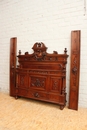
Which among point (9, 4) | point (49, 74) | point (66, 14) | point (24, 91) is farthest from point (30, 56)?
point (9, 4)

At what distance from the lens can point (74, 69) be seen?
84.6 inches

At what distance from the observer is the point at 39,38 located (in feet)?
8.70

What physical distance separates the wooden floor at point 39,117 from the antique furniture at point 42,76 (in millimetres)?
189

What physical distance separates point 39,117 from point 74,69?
107 centimetres

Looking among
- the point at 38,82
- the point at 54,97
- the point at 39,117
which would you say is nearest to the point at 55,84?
the point at 54,97

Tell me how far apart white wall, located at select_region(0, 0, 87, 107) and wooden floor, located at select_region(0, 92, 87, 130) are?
0.51m

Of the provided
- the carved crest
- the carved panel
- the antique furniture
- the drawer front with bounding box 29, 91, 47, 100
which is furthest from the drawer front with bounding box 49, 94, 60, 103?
the carved crest

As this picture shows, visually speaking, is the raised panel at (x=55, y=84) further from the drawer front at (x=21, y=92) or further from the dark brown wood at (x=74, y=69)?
the drawer front at (x=21, y=92)

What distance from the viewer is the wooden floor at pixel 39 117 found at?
63.4 inches

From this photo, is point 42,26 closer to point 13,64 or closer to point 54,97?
point 13,64

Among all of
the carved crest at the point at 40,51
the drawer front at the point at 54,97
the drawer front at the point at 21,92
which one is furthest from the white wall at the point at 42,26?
the drawer front at the point at 21,92

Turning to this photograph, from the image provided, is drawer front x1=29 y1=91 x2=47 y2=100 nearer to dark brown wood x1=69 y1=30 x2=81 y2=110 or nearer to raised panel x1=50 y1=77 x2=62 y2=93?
raised panel x1=50 y1=77 x2=62 y2=93

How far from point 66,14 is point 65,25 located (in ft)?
0.74

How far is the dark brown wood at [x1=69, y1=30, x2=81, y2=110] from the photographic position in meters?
2.13
